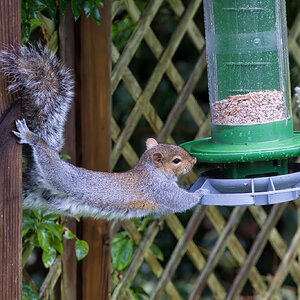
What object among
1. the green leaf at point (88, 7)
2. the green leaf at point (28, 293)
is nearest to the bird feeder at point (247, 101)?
the green leaf at point (88, 7)

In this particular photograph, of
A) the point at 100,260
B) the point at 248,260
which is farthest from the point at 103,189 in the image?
the point at 248,260

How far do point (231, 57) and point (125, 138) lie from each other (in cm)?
66

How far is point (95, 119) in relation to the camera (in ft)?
6.55

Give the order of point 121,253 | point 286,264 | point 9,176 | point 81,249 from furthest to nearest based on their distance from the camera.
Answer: point 286,264 → point 121,253 → point 81,249 → point 9,176

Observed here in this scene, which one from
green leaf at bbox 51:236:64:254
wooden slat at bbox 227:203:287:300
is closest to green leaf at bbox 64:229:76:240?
green leaf at bbox 51:236:64:254

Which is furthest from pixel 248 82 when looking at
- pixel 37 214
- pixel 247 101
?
pixel 37 214

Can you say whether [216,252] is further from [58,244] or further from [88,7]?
[88,7]

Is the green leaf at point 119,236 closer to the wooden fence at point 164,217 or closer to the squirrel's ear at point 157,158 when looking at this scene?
the wooden fence at point 164,217

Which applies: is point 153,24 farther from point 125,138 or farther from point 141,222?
point 141,222

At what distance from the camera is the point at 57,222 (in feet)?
6.49

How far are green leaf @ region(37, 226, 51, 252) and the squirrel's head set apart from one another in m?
0.40

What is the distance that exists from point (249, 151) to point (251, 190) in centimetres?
8

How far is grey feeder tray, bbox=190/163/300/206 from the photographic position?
50.6 inches

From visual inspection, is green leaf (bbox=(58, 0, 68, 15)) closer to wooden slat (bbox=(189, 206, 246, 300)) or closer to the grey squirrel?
the grey squirrel
